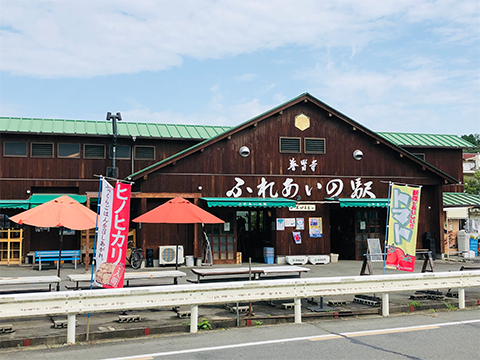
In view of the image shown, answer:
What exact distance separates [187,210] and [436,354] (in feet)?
23.7

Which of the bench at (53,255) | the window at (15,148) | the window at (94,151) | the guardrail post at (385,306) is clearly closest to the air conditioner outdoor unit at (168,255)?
the bench at (53,255)

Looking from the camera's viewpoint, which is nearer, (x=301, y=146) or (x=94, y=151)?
(x=301, y=146)

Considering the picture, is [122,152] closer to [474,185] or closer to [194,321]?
[194,321]

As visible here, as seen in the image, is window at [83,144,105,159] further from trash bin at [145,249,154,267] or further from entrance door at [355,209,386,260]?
entrance door at [355,209,386,260]

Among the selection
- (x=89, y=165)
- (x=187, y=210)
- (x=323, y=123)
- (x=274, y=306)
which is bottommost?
(x=274, y=306)

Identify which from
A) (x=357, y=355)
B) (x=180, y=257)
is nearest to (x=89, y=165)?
(x=180, y=257)

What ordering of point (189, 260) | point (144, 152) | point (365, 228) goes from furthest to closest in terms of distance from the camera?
point (144, 152) < point (365, 228) < point (189, 260)

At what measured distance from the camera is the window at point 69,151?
2217 cm

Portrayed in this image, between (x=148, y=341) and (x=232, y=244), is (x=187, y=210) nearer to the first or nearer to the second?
(x=148, y=341)

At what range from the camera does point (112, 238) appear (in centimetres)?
888

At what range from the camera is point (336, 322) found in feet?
31.2

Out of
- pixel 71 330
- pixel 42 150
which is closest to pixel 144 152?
pixel 42 150

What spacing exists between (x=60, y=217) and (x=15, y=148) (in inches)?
507

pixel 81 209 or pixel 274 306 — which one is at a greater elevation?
pixel 81 209
